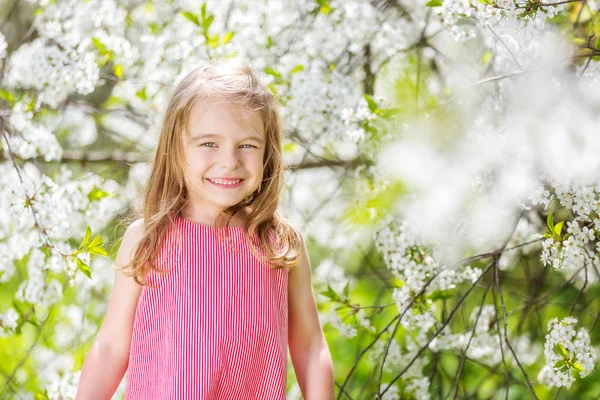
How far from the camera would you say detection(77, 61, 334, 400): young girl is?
53.4 inches

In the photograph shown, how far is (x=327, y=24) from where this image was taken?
88.4 inches

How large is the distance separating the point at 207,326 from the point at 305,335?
0.22m

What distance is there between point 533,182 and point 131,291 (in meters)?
0.81

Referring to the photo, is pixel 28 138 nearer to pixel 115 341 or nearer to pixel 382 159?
pixel 115 341

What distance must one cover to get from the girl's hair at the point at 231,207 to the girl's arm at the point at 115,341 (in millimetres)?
42

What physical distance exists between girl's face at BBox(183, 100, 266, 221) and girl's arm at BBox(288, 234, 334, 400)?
21 centimetres

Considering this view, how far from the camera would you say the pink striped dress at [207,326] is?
134cm

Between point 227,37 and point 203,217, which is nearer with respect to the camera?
point 203,217

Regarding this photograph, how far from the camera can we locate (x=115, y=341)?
143 cm

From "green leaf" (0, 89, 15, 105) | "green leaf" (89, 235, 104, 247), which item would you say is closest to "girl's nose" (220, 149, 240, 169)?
"green leaf" (89, 235, 104, 247)

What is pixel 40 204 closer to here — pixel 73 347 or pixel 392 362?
pixel 73 347

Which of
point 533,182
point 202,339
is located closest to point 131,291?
point 202,339

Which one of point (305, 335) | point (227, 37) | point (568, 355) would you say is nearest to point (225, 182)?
point (305, 335)

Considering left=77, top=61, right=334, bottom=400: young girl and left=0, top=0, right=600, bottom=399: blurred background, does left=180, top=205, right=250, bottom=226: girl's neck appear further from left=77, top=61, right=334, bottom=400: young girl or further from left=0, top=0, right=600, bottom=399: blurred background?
left=0, top=0, right=600, bottom=399: blurred background
